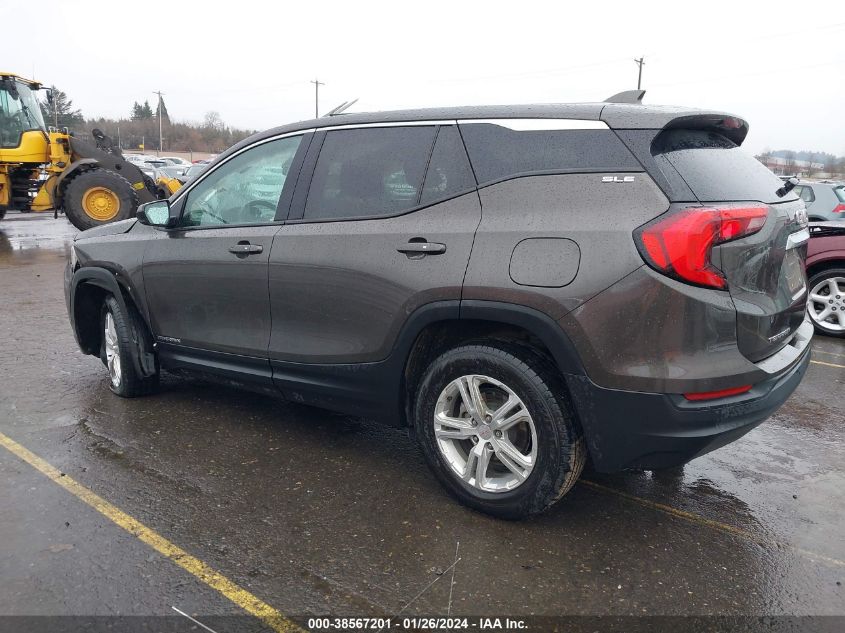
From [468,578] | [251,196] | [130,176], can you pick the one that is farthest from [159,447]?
[130,176]

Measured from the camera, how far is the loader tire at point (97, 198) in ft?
43.9

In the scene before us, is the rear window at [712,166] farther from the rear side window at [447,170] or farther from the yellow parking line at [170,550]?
the yellow parking line at [170,550]

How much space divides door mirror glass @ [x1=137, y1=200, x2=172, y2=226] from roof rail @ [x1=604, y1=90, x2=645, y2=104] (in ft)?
9.02

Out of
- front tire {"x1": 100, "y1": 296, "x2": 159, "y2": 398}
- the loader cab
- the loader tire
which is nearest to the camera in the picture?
front tire {"x1": 100, "y1": 296, "x2": 159, "y2": 398}

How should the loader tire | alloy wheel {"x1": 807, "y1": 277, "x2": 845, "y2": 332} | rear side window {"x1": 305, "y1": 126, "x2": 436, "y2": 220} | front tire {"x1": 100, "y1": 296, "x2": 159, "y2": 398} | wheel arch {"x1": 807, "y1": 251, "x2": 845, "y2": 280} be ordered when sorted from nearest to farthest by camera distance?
rear side window {"x1": 305, "y1": 126, "x2": 436, "y2": 220} < front tire {"x1": 100, "y1": 296, "x2": 159, "y2": 398} < wheel arch {"x1": 807, "y1": 251, "x2": 845, "y2": 280} < alloy wheel {"x1": 807, "y1": 277, "x2": 845, "y2": 332} < the loader tire

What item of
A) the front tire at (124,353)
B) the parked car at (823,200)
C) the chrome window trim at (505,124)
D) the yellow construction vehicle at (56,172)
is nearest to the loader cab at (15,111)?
the yellow construction vehicle at (56,172)

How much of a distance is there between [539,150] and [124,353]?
3139 mm

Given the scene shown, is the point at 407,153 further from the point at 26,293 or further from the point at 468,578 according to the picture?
the point at 26,293

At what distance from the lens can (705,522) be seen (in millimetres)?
3172

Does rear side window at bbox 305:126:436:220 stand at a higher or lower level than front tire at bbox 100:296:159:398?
higher

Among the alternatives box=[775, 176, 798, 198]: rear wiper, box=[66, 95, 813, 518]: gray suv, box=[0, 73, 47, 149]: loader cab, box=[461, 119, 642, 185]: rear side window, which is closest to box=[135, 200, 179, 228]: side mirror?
box=[66, 95, 813, 518]: gray suv

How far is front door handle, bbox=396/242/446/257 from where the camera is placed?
308 cm

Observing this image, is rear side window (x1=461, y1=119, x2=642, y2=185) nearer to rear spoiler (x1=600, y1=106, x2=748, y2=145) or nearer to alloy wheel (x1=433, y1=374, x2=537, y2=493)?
rear spoiler (x1=600, y1=106, x2=748, y2=145)

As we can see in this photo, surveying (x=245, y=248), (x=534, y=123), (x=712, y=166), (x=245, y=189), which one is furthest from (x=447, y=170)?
(x=245, y=189)
